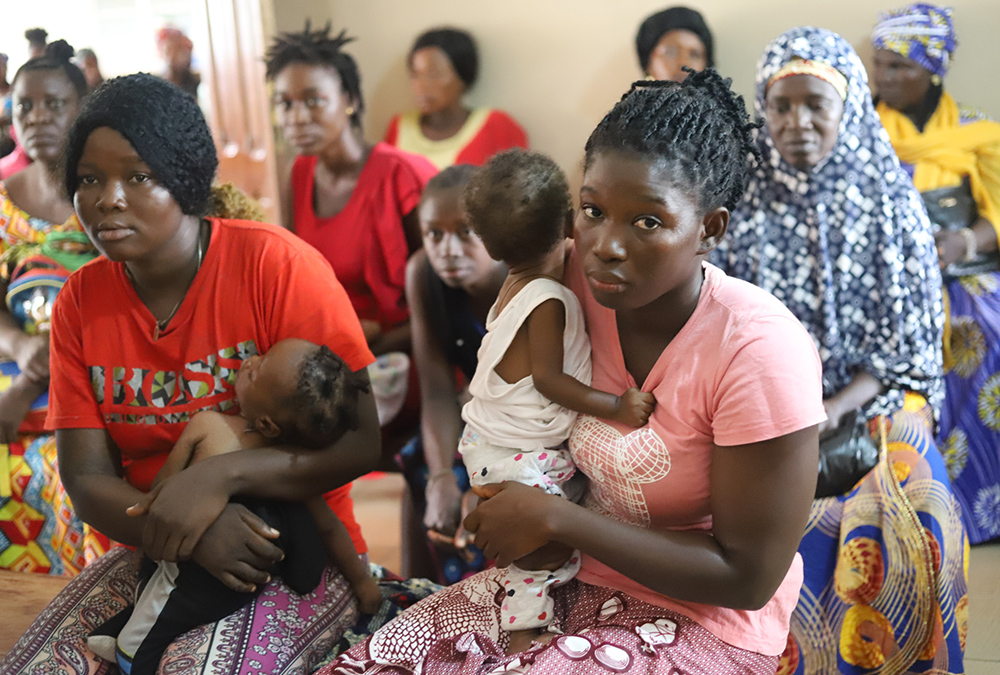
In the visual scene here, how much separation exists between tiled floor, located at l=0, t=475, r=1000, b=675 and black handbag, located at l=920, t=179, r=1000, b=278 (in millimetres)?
978

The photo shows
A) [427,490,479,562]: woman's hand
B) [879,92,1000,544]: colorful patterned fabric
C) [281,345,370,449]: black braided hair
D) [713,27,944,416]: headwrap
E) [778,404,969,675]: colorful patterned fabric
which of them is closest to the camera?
[281,345,370,449]: black braided hair

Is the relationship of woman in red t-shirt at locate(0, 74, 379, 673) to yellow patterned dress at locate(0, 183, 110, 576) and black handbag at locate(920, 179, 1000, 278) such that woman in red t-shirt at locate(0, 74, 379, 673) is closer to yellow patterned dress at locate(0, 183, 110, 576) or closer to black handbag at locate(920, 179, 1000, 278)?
yellow patterned dress at locate(0, 183, 110, 576)

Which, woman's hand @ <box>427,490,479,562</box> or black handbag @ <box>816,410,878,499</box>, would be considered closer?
black handbag @ <box>816,410,878,499</box>

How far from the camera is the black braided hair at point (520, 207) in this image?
153 centimetres

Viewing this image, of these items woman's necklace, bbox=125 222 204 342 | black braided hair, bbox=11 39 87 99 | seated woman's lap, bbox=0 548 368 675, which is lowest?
seated woman's lap, bbox=0 548 368 675

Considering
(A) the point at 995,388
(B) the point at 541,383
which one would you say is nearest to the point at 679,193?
(B) the point at 541,383

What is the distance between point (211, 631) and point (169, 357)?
0.50 metres

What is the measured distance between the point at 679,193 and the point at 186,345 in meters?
0.95

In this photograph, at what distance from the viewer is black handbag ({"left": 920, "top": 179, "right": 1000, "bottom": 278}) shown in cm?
308

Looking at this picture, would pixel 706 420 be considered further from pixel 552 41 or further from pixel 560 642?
pixel 552 41

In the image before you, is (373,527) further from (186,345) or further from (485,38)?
(485,38)

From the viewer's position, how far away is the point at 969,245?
300 centimetres

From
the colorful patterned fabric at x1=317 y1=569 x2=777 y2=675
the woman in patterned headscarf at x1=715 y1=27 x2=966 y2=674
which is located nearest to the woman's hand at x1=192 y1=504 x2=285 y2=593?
the colorful patterned fabric at x1=317 y1=569 x2=777 y2=675

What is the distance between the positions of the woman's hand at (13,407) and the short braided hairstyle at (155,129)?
3.28 ft
